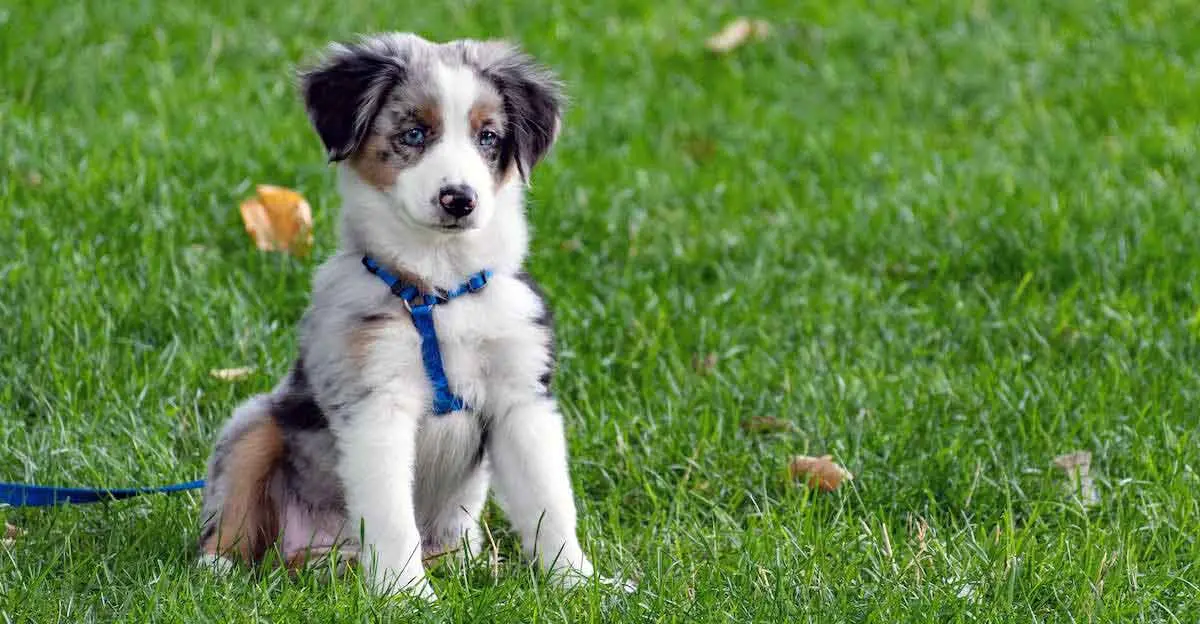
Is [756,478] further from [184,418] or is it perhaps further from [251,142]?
[251,142]

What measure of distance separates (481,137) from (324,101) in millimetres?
394

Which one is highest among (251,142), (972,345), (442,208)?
(442,208)

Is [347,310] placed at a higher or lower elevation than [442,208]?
lower

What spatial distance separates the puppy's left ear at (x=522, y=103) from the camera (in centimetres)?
393

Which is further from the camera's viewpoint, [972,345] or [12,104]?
[12,104]

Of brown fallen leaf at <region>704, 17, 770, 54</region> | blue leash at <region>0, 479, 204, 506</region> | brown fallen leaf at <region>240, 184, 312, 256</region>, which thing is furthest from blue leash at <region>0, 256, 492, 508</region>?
brown fallen leaf at <region>704, 17, 770, 54</region>

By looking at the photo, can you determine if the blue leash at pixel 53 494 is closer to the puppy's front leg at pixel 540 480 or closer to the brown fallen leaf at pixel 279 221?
the puppy's front leg at pixel 540 480

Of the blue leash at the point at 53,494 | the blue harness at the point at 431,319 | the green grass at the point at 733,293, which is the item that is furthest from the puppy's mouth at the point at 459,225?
the blue leash at the point at 53,494

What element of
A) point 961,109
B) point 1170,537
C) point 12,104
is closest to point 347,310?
point 1170,537

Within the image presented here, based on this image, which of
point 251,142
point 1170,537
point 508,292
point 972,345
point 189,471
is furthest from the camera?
point 251,142

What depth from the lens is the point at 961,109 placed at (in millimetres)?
8078

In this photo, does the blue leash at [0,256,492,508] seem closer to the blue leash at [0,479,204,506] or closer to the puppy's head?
the puppy's head

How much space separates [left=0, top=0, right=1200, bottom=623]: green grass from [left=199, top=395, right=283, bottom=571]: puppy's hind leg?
0.16 metres

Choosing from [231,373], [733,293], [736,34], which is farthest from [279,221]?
[736,34]
